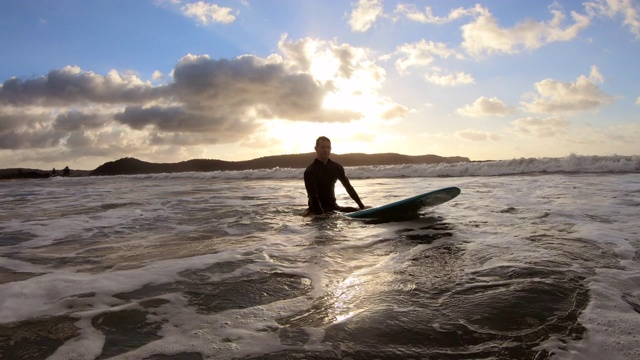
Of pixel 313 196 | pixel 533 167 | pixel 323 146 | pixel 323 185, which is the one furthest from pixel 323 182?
pixel 533 167

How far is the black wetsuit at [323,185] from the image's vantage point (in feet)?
23.5

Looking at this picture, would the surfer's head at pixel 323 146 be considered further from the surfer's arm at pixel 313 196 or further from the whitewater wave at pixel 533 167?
the whitewater wave at pixel 533 167

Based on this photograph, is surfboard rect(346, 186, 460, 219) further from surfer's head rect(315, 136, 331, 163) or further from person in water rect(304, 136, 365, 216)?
surfer's head rect(315, 136, 331, 163)

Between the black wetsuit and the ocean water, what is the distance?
51.9 inches

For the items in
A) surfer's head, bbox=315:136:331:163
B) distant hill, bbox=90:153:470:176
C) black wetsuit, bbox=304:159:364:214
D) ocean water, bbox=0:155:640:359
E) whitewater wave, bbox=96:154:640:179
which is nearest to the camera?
ocean water, bbox=0:155:640:359

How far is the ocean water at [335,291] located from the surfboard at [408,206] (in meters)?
0.32

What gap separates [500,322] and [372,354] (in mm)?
813

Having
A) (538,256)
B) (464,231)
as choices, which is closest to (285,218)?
(464,231)

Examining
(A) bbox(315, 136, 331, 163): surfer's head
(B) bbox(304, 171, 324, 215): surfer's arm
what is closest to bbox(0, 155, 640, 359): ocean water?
(B) bbox(304, 171, 324, 215): surfer's arm

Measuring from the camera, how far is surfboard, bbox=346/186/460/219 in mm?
6051

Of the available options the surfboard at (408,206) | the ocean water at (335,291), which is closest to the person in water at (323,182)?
the surfboard at (408,206)

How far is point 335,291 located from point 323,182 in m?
4.63

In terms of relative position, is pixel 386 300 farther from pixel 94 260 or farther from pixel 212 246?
pixel 94 260

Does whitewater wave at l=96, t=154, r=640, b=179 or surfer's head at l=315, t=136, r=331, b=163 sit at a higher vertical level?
surfer's head at l=315, t=136, r=331, b=163
